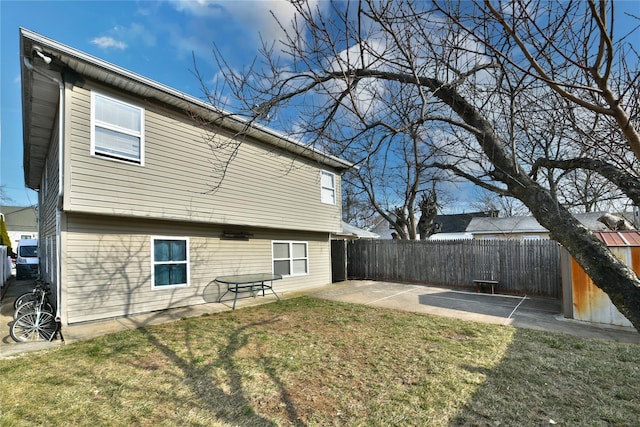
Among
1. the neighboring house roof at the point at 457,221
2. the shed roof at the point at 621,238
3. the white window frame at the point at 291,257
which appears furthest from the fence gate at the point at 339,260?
the neighboring house roof at the point at 457,221

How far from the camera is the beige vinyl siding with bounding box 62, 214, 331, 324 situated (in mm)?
6332

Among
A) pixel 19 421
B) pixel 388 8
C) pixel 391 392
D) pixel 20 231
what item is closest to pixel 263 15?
pixel 388 8

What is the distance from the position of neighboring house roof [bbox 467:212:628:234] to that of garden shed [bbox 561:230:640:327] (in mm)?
15051

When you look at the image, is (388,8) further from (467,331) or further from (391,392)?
(467,331)

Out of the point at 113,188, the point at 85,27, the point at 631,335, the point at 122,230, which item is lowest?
the point at 631,335

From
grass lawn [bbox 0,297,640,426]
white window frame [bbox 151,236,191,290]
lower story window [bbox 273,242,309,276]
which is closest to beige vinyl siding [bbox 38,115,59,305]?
white window frame [bbox 151,236,191,290]

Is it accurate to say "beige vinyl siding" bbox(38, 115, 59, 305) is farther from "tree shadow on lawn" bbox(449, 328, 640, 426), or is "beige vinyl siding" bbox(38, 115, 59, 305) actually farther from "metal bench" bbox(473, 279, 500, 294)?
"metal bench" bbox(473, 279, 500, 294)

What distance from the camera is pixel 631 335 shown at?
222 inches

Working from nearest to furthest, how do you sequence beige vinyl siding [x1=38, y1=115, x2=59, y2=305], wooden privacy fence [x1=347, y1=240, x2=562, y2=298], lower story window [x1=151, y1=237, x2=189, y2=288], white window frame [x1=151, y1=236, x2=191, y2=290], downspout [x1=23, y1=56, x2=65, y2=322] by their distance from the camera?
downspout [x1=23, y1=56, x2=65, y2=322] < beige vinyl siding [x1=38, y1=115, x2=59, y2=305] < white window frame [x1=151, y1=236, x2=191, y2=290] < lower story window [x1=151, y1=237, x2=189, y2=288] < wooden privacy fence [x1=347, y1=240, x2=562, y2=298]

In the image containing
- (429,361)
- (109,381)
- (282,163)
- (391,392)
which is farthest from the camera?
(282,163)

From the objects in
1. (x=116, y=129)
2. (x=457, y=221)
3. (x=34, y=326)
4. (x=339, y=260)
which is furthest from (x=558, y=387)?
(x=457, y=221)

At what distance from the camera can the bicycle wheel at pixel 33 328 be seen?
5353 mm

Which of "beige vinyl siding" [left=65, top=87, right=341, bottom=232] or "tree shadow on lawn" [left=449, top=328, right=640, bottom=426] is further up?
"beige vinyl siding" [left=65, top=87, right=341, bottom=232]

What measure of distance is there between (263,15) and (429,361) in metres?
4.74
